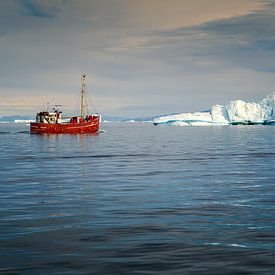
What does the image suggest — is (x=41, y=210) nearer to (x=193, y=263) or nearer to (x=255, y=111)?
(x=193, y=263)

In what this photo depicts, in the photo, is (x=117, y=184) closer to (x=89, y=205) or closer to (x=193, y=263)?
(x=89, y=205)

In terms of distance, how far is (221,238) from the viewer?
10352 millimetres

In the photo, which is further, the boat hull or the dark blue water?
the boat hull

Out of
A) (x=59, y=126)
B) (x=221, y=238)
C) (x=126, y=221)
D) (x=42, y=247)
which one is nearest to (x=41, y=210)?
→ (x=126, y=221)

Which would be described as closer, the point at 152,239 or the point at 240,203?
the point at 152,239

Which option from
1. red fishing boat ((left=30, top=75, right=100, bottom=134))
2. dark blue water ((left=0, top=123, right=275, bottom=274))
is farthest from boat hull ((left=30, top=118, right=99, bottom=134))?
dark blue water ((left=0, top=123, right=275, bottom=274))

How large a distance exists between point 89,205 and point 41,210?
179 cm

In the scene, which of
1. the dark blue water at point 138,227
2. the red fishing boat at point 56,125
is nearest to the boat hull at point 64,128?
the red fishing boat at point 56,125

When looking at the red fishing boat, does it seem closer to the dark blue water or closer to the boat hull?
the boat hull

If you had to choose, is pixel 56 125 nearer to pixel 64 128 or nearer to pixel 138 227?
pixel 64 128

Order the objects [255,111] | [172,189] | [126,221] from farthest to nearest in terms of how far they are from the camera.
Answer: [255,111]
[172,189]
[126,221]

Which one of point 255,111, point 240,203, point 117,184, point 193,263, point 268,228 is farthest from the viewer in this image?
point 255,111

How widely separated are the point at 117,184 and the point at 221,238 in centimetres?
1079

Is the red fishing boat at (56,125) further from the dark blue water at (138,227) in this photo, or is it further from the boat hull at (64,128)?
the dark blue water at (138,227)
